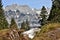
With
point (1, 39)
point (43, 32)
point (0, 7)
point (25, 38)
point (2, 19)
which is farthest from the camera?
point (0, 7)

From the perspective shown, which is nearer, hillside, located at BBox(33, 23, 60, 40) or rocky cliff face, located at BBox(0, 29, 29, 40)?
hillside, located at BBox(33, 23, 60, 40)

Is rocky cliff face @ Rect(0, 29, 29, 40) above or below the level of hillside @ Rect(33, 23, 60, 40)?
below

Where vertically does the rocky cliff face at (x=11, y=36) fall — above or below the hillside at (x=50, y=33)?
below

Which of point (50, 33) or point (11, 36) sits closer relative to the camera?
point (50, 33)

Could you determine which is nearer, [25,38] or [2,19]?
[25,38]

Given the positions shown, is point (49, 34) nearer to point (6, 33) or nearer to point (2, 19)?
point (6, 33)

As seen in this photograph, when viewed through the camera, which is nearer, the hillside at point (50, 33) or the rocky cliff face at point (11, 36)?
the hillside at point (50, 33)

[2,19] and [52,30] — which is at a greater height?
[52,30]

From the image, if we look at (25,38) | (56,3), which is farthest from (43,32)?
(56,3)

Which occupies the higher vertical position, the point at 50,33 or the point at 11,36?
the point at 50,33

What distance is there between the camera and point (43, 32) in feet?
49.2

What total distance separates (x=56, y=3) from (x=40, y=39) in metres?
56.3

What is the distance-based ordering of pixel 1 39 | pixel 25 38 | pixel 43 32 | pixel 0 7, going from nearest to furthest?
1. pixel 43 32
2. pixel 1 39
3. pixel 25 38
4. pixel 0 7

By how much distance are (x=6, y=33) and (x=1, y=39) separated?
1.01 m
